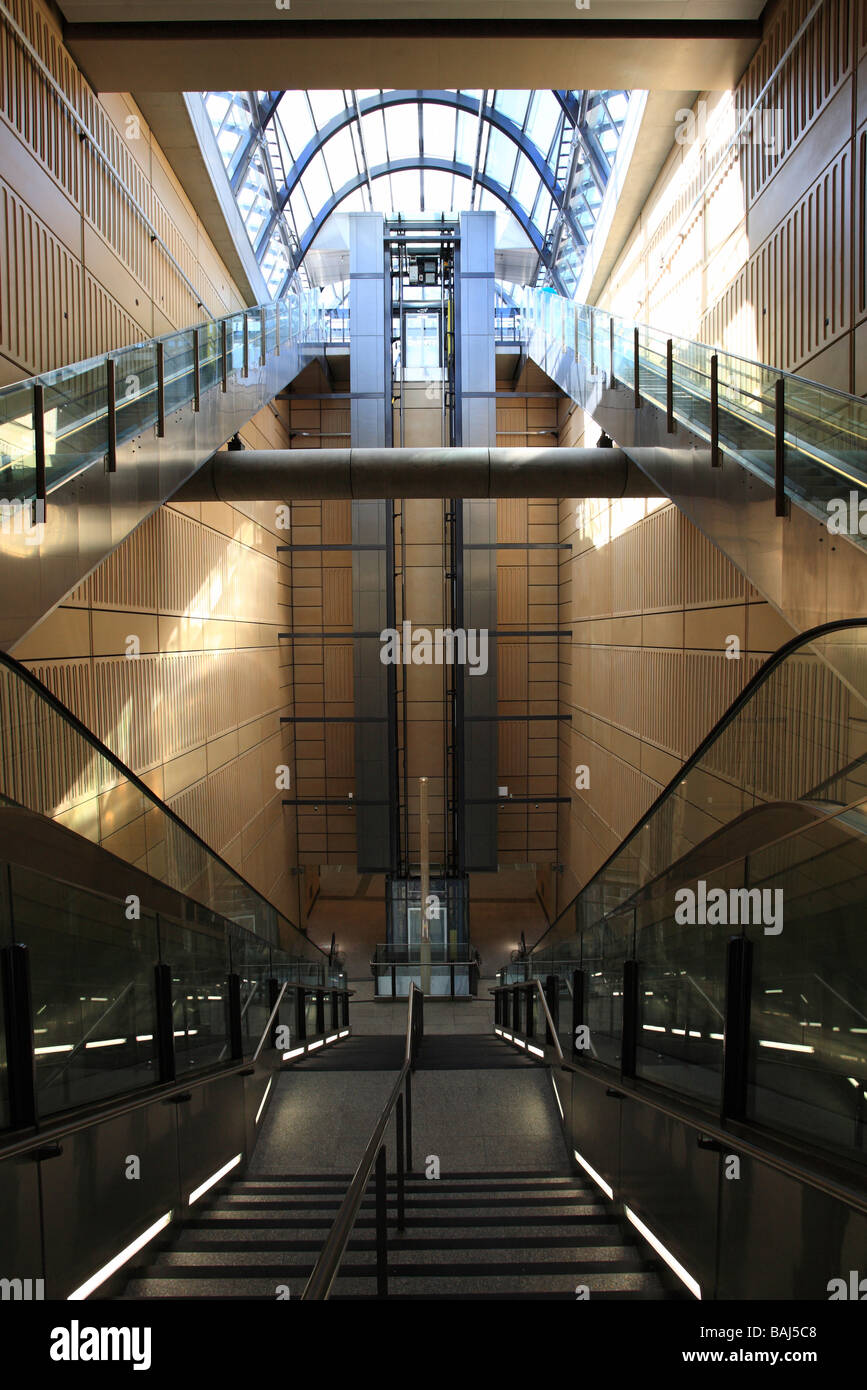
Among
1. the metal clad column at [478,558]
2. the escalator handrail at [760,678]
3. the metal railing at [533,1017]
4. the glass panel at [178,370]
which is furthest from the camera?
the metal clad column at [478,558]

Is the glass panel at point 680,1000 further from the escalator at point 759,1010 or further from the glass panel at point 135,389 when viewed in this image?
the glass panel at point 135,389

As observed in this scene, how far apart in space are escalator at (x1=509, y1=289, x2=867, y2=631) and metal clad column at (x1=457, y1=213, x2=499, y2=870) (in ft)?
35.8

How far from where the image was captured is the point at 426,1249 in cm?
381

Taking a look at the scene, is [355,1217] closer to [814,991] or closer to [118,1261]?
[118,1261]

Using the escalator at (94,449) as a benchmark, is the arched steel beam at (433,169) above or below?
above

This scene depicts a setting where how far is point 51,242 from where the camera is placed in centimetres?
834

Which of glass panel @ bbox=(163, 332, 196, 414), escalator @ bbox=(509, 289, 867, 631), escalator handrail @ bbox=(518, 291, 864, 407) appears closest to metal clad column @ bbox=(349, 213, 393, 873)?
escalator handrail @ bbox=(518, 291, 864, 407)

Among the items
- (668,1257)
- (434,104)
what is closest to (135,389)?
(668,1257)

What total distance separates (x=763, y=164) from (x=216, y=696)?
1097 centimetres

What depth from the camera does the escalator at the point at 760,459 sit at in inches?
194

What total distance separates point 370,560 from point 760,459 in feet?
51.2

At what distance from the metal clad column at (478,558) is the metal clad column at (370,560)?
75.3 inches

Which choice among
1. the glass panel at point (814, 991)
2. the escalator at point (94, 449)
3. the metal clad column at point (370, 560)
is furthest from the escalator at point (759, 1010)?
the metal clad column at point (370, 560)
